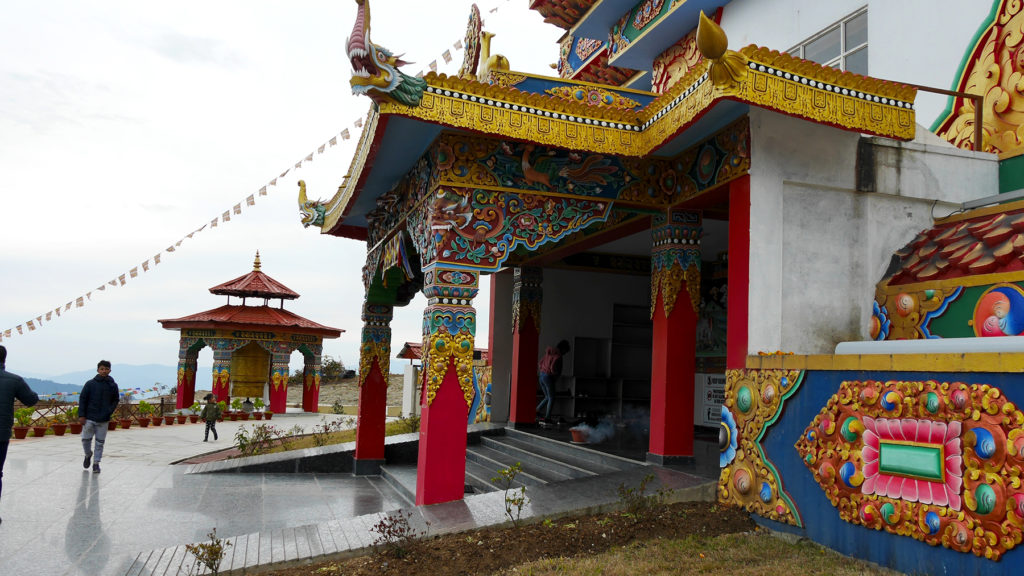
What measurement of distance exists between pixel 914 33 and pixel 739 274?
3.92 meters

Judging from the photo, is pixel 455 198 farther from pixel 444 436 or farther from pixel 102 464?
pixel 102 464

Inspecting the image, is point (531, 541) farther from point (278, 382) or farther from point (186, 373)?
point (186, 373)

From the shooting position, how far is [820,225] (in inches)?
239

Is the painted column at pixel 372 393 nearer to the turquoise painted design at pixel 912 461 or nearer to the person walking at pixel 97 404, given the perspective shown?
the person walking at pixel 97 404

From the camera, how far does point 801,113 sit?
5.55m

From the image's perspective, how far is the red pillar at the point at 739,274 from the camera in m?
5.83

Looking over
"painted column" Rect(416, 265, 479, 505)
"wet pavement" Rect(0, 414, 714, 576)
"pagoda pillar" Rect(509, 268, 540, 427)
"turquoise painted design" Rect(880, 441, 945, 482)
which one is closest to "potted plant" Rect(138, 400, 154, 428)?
"wet pavement" Rect(0, 414, 714, 576)

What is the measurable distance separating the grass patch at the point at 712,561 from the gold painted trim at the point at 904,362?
1158 mm

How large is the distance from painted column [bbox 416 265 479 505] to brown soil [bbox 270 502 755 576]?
1.09 m

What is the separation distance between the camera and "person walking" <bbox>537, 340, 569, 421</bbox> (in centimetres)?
1183

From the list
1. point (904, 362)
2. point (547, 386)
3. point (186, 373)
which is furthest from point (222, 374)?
point (904, 362)

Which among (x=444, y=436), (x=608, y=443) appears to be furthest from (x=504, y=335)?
(x=444, y=436)

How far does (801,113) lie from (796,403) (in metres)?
2.19

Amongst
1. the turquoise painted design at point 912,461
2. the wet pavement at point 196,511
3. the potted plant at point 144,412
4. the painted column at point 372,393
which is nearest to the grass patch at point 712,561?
the turquoise painted design at point 912,461
